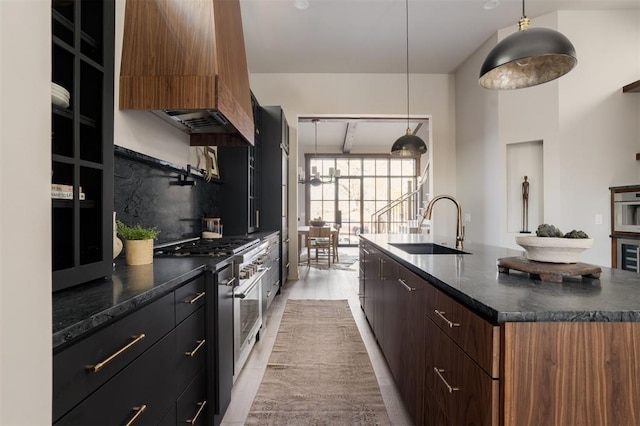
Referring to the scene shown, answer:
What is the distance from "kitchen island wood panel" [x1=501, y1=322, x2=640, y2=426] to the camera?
2.68ft

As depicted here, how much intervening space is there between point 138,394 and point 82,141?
983 millimetres

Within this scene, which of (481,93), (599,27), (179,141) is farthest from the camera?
(481,93)

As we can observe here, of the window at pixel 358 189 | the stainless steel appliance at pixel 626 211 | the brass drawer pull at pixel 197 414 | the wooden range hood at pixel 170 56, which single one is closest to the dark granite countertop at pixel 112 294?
the brass drawer pull at pixel 197 414

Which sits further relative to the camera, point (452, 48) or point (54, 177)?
point (452, 48)

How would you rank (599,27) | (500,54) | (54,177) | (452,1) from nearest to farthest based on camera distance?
(54,177)
(500,54)
(452,1)
(599,27)

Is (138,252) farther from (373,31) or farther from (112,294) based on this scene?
(373,31)

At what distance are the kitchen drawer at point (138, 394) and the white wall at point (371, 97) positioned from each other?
13.9ft

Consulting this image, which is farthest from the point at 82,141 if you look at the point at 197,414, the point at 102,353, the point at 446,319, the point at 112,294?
the point at 446,319

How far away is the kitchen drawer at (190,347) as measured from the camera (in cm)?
132
